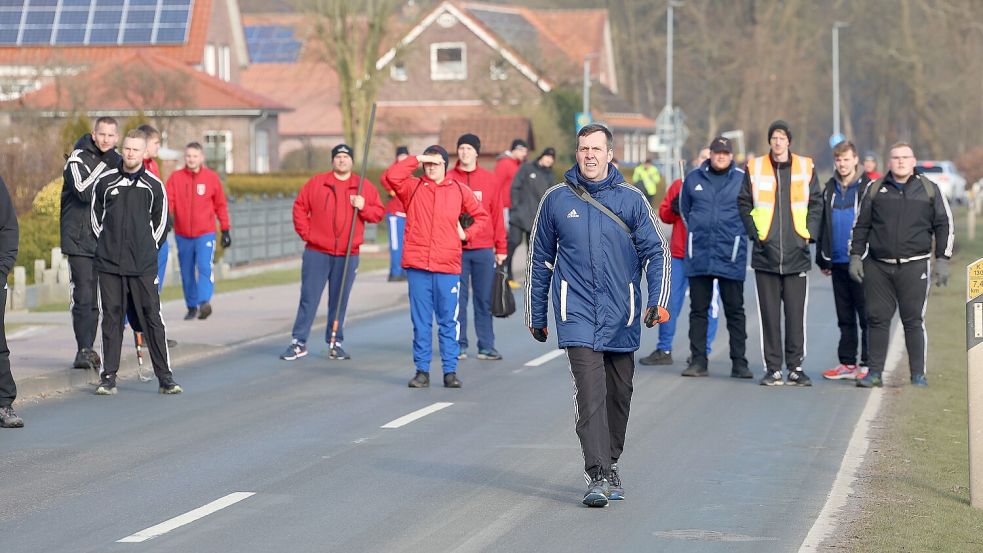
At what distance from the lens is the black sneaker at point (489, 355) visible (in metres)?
16.1

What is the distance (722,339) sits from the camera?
18078 millimetres

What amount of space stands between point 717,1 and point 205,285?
229ft

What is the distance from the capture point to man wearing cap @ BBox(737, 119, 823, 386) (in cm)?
1398

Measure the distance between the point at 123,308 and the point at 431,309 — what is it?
242 centimetres

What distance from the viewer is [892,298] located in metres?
13.9

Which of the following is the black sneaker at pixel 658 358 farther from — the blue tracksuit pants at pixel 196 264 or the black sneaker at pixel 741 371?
the blue tracksuit pants at pixel 196 264

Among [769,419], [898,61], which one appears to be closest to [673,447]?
[769,419]

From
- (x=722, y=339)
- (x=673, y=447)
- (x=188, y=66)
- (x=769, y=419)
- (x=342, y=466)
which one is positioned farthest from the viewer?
(x=188, y=66)

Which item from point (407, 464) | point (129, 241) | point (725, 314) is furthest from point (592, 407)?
point (725, 314)

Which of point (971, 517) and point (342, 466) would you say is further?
point (342, 466)

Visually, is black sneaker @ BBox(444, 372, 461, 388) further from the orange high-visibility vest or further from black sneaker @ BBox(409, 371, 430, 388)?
the orange high-visibility vest

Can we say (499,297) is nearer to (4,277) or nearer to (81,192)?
(4,277)

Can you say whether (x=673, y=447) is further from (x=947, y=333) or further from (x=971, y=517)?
(x=947, y=333)

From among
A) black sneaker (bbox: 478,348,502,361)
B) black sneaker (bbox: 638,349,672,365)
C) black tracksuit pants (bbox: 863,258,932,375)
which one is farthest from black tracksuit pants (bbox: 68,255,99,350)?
black tracksuit pants (bbox: 863,258,932,375)
